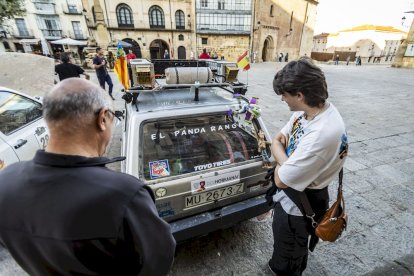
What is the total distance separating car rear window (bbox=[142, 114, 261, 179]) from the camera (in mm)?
2119

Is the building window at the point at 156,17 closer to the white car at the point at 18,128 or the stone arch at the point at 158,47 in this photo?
the stone arch at the point at 158,47

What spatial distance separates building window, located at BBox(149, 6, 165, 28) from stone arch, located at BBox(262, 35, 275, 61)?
17319mm

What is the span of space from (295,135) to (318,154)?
36cm

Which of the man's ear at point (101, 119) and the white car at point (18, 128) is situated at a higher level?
the man's ear at point (101, 119)

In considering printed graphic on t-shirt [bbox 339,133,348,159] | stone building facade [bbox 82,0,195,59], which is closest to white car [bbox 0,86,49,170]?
printed graphic on t-shirt [bbox 339,133,348,159]

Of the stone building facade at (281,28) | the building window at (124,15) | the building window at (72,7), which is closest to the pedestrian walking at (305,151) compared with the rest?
the stone building facade at (281,28)

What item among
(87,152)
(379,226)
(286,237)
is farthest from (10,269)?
(379,226)

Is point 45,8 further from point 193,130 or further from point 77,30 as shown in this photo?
point 193,130

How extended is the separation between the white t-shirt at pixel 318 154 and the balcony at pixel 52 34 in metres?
39.2

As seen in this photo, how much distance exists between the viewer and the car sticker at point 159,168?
80.6 inches

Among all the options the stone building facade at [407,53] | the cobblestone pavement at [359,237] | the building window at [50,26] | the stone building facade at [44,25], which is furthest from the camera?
the building window at [50,26]

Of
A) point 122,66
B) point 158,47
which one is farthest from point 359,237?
point 158,47

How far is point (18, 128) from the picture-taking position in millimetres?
3254

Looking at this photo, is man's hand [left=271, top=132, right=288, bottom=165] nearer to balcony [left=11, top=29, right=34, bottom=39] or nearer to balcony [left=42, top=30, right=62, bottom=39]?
balcony [left=42, top=30, right=62, bottom=39]
